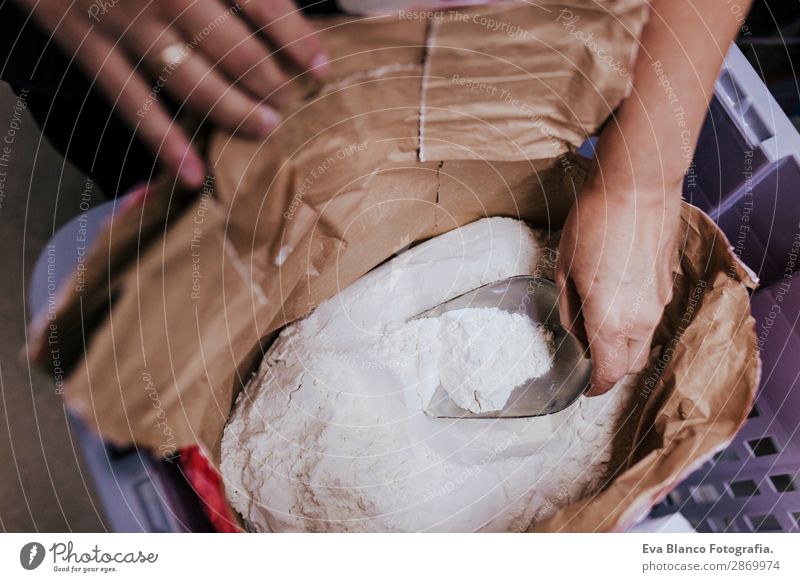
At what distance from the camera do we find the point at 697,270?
1.16ft

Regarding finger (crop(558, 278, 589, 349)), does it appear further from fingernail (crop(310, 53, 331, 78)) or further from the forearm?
fingernail (crop(310, 53, 331, 78))

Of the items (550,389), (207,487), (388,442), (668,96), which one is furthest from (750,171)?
(207,487)

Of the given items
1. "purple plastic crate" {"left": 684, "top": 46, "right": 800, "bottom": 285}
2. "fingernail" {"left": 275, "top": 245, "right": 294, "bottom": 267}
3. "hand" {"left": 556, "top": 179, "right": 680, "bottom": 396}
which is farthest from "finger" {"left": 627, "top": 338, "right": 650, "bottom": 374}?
"fingernail" {"left": 275, "top": 245, "right": 294, "bottom": 267}

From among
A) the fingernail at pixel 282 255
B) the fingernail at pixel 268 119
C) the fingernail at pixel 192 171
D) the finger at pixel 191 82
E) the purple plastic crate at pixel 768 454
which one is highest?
the finger at pixel 191 82

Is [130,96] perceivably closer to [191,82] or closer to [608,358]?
[191,82]

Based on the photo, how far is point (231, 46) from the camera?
0.99 feet

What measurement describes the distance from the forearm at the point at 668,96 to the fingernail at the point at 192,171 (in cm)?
26

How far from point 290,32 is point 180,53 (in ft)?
0.22

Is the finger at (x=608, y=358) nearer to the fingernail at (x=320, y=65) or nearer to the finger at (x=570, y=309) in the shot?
the finger at (x=570, y=309)

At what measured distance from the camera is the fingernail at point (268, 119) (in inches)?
12.6

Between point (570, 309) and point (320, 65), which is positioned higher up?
point (320, 65)

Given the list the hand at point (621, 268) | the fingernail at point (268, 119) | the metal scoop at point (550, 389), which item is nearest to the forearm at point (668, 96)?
the hand at point (621, 268)

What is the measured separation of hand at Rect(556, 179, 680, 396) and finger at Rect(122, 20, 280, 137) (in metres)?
0.23

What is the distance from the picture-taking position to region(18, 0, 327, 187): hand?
30 cm
